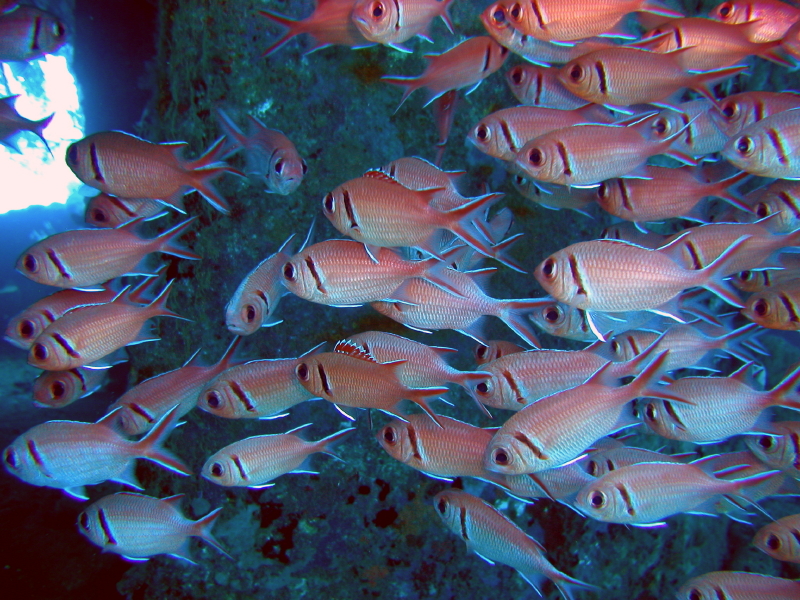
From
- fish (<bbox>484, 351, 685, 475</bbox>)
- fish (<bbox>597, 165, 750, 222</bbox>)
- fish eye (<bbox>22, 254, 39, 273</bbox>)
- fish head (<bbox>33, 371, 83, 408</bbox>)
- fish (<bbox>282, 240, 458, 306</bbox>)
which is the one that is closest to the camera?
fish (<bbox>484, 351, 685, 475</bbox>)

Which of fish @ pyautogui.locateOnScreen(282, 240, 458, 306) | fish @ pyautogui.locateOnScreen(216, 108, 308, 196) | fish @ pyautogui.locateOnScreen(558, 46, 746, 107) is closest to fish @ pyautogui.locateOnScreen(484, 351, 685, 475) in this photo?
fish @ pyautogui.locateOnScreen(282, 240, 458, 306)

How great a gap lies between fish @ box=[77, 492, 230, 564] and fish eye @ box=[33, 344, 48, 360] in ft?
2.93

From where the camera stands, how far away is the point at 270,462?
248 cm

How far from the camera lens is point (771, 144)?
2115 millimetres

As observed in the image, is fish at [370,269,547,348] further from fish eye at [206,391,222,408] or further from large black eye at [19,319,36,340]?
large black eye at [19,319,36,340]

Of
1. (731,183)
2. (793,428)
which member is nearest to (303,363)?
(731,183)

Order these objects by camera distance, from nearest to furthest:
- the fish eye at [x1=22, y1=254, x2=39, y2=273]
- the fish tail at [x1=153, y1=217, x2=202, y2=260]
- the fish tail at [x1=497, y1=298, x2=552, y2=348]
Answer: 1. the fish tail at [x1=497, y1=298, x2=552, y2=348]
2. the fish eye at [x1=22, y1=254, x2=39, y2=273]
3. the fish tail at [x1=153, y1=217, x2=202, y2=260]

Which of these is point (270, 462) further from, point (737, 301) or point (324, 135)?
point (737, 301)

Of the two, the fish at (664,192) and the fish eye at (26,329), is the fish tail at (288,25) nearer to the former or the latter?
the fish at (664,192)

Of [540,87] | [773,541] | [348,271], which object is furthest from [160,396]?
[773,541]

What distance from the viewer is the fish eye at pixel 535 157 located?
6.88ft

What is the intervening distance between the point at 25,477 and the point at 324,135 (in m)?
2.66

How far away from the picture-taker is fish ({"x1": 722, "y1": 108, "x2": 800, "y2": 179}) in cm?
211

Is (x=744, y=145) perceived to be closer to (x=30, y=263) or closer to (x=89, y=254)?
(x=89, y=254)
